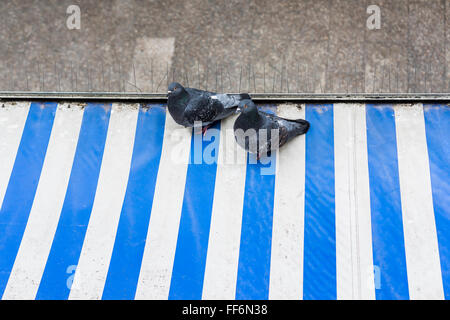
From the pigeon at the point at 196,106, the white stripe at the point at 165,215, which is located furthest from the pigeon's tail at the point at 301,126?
the white stripe at the point at 165,215

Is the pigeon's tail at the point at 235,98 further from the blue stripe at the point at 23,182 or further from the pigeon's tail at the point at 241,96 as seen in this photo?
the blue stripe at the point at 23,182

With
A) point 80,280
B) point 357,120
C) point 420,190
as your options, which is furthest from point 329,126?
point 80,280

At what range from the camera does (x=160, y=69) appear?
4820 mm

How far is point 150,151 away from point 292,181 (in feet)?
4.20

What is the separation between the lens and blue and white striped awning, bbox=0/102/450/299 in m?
3.56

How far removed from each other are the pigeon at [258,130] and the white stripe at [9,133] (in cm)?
201

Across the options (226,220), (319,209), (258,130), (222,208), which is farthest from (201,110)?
(319,209)

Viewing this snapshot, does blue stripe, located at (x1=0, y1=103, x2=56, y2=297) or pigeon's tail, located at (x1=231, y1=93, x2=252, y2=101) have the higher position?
pigeon's tail, located at (x1=231, y1=93, x2=252, y2=101)

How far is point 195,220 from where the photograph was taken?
12.5ft

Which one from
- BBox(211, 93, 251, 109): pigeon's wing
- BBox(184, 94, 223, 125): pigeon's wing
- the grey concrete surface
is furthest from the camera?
the grey concrete surface

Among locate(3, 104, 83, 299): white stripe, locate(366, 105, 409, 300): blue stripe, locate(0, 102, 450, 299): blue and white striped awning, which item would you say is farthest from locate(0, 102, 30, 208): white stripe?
locate(366, 105, 409, 300): blue stripe

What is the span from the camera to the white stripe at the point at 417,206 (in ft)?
11.4

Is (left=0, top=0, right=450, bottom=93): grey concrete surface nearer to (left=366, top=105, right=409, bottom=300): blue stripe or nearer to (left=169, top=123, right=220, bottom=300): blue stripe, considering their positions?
(left=366, top=105, right=409, bottom=300): blue stripe

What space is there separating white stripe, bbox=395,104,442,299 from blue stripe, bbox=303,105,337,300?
0.58 metres
